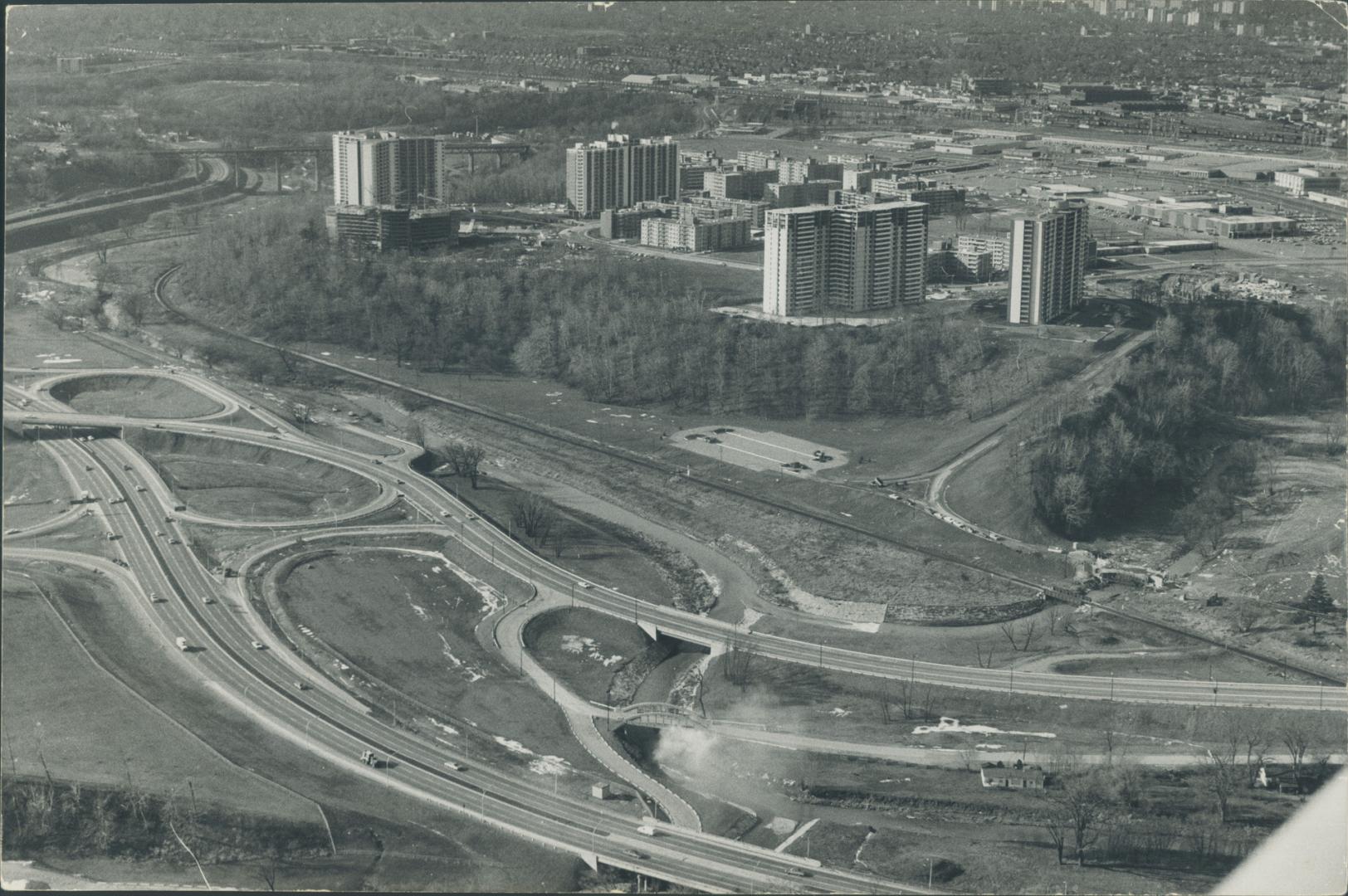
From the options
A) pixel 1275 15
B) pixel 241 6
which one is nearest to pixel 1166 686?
pixel 1275 15

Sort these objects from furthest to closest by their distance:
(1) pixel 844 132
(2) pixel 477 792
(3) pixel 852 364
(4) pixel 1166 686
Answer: (1) pixel 844 132, (3) pixel 852 364, (4) pixel 1166 686, (2) pixel 477 792

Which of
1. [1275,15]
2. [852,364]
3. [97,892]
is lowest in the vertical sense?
[97,892]

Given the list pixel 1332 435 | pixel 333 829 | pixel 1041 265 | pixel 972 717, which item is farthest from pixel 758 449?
pixel 333 829

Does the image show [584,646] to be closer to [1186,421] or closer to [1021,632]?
[1021,632]

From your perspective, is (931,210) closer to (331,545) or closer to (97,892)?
(331,545)

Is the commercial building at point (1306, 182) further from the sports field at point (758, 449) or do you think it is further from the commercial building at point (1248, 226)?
the sports field at point (758, 449)

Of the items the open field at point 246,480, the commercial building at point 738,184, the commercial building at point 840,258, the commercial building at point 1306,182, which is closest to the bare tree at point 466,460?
the open field at point 246,480
